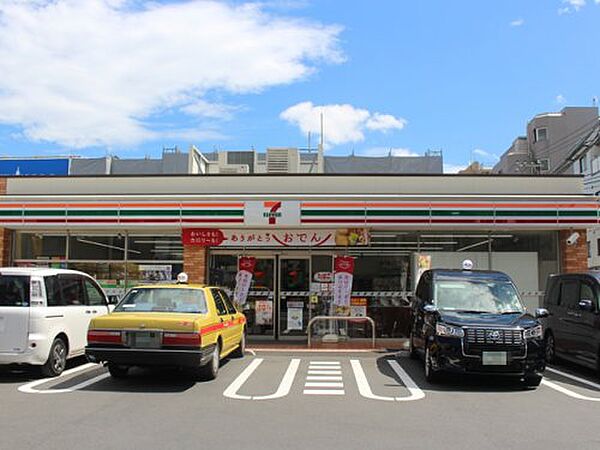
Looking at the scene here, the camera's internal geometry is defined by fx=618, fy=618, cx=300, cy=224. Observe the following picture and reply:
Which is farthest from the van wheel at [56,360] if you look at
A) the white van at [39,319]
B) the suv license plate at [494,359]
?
the suv license plate at [494,359]

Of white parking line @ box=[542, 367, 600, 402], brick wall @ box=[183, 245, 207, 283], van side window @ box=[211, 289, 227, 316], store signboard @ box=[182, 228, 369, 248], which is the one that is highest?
store signboard @ box=[182, 228, 369, 248]

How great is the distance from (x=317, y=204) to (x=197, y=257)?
3480 mm

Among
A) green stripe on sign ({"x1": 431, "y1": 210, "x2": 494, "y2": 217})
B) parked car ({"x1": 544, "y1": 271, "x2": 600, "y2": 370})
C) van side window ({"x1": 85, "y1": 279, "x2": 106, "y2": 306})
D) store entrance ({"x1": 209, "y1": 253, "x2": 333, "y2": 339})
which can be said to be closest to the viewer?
parked car ({"x1": 544, "y1": 271, "x2": 600, "y2": 370})

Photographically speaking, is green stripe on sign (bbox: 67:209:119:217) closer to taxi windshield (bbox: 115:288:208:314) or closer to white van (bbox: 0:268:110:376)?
white van (bbox: 0:268:110:376)

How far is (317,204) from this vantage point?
51.3 ft

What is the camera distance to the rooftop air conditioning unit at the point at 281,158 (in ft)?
82.4

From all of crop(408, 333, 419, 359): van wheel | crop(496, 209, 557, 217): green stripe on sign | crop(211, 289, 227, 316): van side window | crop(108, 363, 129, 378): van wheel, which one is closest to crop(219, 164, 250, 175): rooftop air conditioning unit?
crop(496, 209, 557, 217): green stripe on sign

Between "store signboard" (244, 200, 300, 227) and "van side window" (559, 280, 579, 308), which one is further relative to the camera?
"store signboard" (244, 200, 300, 227)

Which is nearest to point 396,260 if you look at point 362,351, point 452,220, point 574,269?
point 452,220

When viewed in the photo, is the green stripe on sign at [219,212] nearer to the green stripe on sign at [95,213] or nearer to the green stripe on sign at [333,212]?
the green stripe on sign at [333,212]

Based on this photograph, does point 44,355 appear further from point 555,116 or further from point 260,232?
point 555,116

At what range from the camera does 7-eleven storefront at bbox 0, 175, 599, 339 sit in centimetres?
1564

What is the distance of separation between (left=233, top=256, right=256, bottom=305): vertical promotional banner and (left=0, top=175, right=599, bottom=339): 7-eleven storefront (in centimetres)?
12

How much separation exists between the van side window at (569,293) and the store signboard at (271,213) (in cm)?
643
